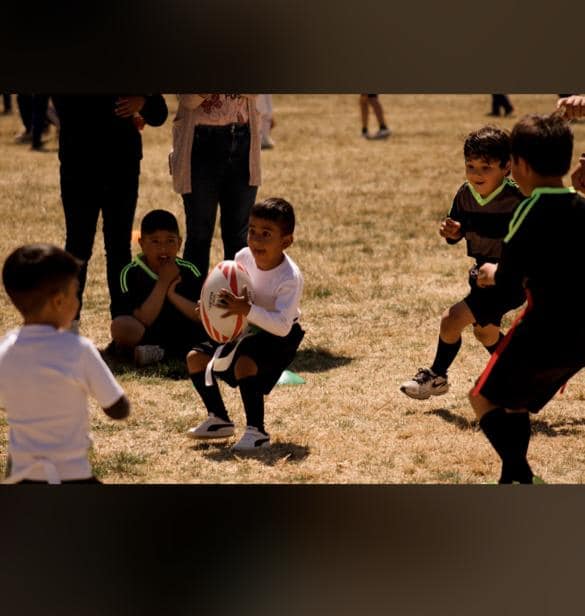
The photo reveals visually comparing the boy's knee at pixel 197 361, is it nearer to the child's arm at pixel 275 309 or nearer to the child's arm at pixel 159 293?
the child's arm at pixel 275 309

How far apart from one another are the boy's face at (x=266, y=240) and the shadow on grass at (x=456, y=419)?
48.7 inches

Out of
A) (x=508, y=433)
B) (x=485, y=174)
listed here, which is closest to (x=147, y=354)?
(x=485, y=174)

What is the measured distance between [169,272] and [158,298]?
0.54 feet

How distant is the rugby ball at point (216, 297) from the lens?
5.19 meters

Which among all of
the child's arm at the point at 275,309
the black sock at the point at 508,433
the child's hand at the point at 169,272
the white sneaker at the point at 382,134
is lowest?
the black sock at the point at 508,433

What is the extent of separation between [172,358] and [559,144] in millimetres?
3730

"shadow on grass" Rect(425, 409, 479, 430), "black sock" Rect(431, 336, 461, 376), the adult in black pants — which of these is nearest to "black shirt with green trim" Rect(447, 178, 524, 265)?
"black sock" Rect(431, 336, 461, 376)

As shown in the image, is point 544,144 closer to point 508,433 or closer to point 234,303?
point 508,433

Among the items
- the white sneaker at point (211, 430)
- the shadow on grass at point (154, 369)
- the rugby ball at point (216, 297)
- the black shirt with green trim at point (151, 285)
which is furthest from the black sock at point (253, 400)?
the black shirt with green trim at point (151, 285)

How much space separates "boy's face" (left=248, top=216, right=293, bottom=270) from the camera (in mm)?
5125

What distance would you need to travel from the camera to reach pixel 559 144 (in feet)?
11.7

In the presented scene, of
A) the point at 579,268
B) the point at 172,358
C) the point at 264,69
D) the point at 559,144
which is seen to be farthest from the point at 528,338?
the point at 172,358

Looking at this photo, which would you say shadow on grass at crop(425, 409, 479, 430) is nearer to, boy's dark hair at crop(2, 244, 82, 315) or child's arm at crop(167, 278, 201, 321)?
child's arm at crop(167, 278, 201, 321)

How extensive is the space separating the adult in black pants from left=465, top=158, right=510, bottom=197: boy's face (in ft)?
6.38
